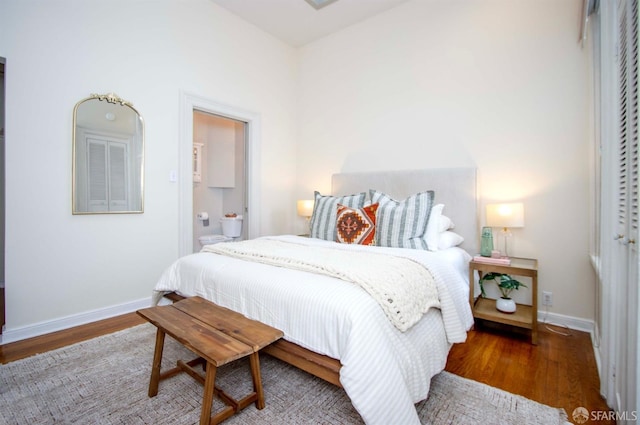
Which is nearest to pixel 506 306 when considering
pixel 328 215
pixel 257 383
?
pixel 328 215

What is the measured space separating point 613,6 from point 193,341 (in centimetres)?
252

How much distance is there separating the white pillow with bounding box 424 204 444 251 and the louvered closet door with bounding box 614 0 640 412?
1142 millimetres

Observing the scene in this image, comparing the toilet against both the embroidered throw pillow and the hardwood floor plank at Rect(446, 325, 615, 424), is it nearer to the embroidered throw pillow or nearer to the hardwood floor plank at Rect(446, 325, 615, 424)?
the embroidered throw pillow

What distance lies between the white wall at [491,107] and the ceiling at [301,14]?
0.43 ft

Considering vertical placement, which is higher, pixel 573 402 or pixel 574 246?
pixel 574 246

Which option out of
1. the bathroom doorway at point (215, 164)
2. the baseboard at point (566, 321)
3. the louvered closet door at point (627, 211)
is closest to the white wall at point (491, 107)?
the baseboard at point (566, 321)

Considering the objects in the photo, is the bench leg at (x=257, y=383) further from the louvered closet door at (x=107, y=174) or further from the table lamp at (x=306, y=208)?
the table lamp at (x=306, y=208)

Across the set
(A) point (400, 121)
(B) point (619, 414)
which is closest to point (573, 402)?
(B) point (619, 414)

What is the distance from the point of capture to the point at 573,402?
1569 millimetres

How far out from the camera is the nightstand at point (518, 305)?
222cm

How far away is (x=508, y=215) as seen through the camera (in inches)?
97.5

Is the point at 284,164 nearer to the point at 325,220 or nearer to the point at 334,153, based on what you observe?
the point at 334,153

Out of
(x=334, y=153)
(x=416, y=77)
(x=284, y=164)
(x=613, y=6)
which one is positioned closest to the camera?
(x=613, y=6)

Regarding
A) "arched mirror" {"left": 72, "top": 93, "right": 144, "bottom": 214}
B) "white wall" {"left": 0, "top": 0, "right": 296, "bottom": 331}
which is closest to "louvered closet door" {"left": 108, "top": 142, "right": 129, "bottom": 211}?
"arched mirror" {"left": 72, "top": 93, "right": 144, "bottom": 214}
